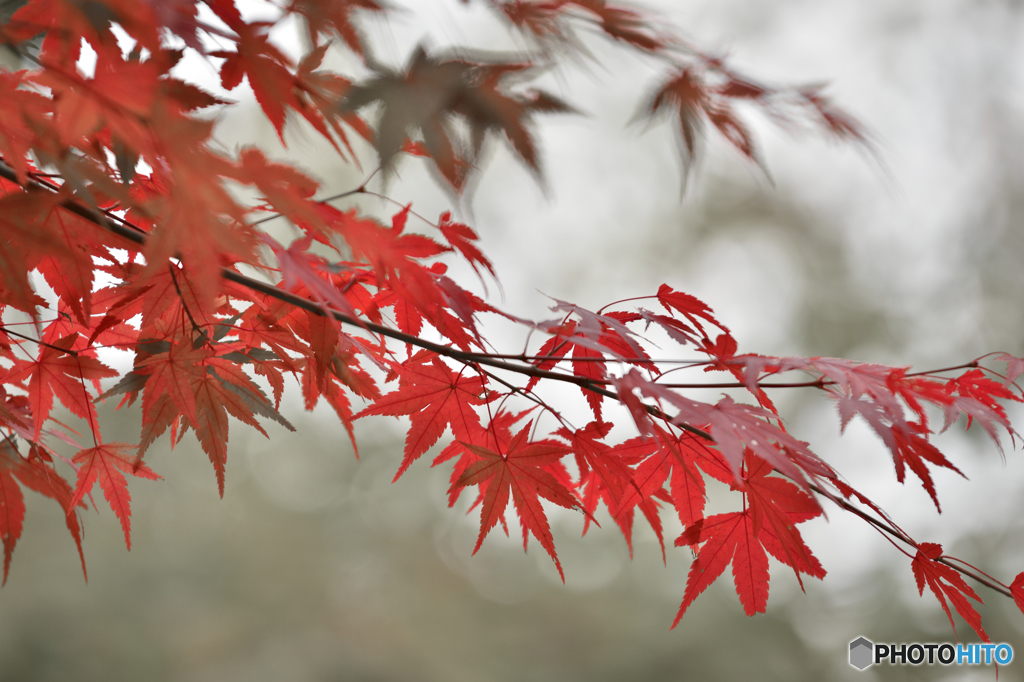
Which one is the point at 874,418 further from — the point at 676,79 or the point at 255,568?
the point at 255,568

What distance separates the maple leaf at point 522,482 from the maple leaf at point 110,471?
0.47 meters

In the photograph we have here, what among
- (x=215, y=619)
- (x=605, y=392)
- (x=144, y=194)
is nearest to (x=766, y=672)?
(x=215, y=619)

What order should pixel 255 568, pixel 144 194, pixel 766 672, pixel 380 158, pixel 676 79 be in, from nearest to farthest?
1. pixel 380 158
2. pixel 676 79
3. pixel 144 194
4. pixel 766 672
5. pixel 255 568

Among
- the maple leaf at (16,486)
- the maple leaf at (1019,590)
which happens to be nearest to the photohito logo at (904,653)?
the maple leaf at (1019,590)

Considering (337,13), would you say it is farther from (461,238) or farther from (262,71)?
(461,238)

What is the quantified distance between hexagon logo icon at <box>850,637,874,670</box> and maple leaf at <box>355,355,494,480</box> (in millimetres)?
4088

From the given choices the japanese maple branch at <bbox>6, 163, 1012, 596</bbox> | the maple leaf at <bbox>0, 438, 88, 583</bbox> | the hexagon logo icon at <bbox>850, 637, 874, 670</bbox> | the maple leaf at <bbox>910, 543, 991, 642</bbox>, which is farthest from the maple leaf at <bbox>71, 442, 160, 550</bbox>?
the hexagon logo icon at <bbox>850, 637, 874, 670</bbox>

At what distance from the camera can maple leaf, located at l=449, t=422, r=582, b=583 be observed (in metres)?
0.77

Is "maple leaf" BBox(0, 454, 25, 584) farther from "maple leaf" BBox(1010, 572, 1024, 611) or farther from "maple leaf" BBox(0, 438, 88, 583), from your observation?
"maple leaf" BBox(1010, 572, 1024, 611)

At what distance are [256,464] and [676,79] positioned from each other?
5593 millimetres

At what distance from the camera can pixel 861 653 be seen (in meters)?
4.06

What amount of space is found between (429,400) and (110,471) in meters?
0.50

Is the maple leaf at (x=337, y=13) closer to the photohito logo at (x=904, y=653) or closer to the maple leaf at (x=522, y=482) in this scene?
the maple leaf at (x=522, y=482)

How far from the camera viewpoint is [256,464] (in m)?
5.45
